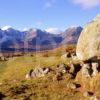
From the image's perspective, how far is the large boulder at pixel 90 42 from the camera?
2925 centimetres

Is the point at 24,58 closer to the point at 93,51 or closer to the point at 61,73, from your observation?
the point at 61,73

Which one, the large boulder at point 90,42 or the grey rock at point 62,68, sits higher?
the large boulder at point 90,42

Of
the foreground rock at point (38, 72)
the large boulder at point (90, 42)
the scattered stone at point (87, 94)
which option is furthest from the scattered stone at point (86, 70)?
the foreground rock at point (38, 72)

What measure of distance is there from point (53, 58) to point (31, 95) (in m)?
14.2

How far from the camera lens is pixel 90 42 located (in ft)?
97.4

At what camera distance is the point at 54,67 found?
126ft

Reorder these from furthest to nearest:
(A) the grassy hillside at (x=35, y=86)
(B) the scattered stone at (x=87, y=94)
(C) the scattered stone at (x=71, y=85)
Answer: (C) the scattered stone at (x=71, y=85)
(A) the grassy hillside at (x=35, y=86)
(B) the scattered stone at (x=87, y=94)

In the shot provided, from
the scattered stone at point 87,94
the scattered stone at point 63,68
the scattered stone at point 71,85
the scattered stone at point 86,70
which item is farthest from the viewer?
the scattered stone at point 63,68

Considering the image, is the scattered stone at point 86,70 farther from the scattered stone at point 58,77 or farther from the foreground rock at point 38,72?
the foreground rock at point 38,72

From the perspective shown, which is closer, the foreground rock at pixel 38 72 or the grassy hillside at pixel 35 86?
the grassy hillside at pixel 35 86

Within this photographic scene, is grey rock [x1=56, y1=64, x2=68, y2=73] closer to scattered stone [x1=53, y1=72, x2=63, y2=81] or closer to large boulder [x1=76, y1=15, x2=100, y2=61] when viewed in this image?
scattered stone [x1=53, y1=72, x2=63, y2=81]

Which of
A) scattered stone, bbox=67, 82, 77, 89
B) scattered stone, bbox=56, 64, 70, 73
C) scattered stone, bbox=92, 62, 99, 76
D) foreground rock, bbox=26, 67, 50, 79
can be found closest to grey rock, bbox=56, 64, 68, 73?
scattered stone, bbox=56, 64, 70, 73

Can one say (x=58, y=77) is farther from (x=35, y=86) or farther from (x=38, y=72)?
(x=38, y=72)

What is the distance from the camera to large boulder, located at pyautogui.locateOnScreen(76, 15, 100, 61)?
2925 cm
